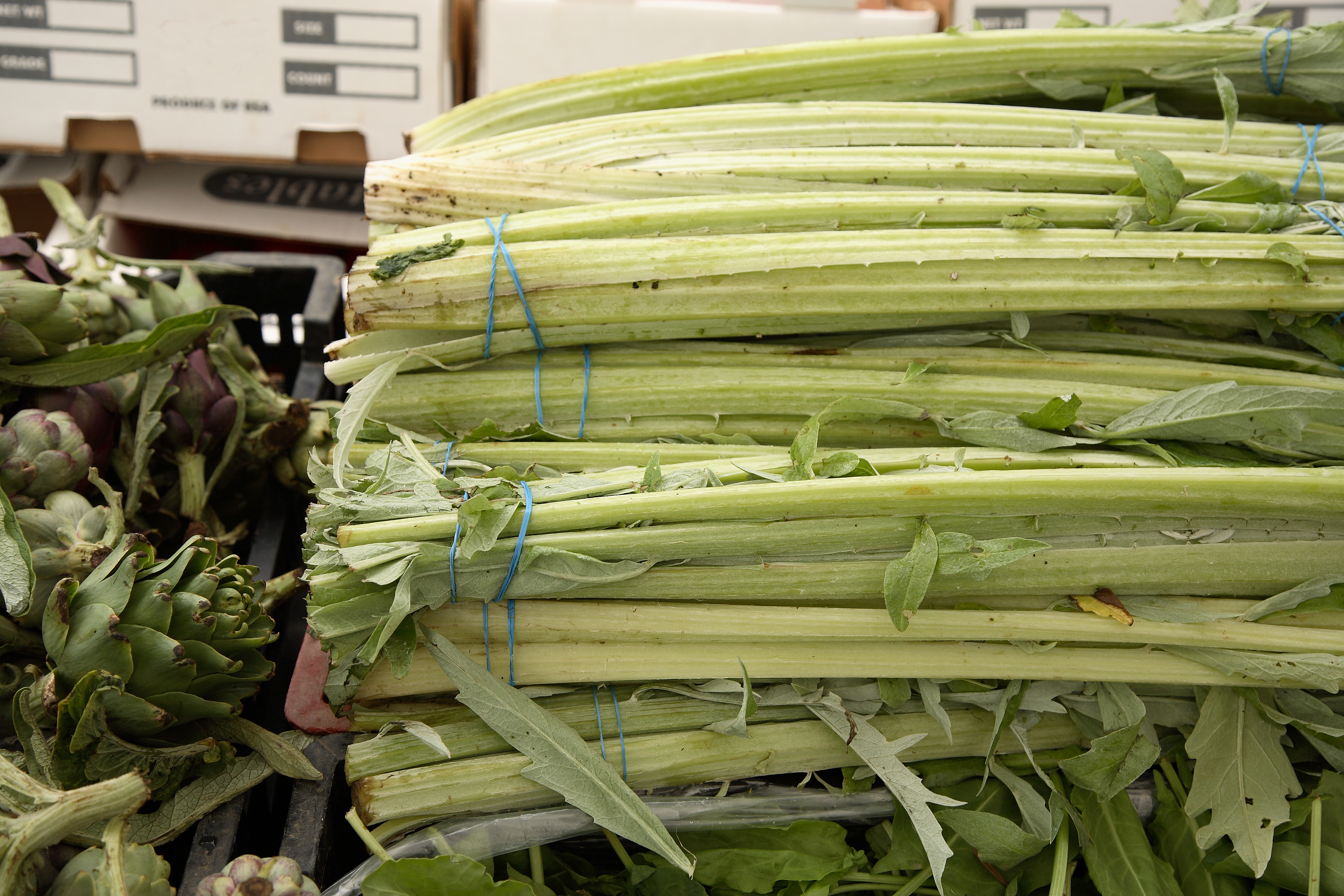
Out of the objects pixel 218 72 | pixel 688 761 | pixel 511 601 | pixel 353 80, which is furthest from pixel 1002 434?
pixel 218 72

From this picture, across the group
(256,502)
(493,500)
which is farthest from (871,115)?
(256,502)

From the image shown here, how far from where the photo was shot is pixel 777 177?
1.73 meters

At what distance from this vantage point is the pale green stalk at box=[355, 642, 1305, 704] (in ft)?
4.75

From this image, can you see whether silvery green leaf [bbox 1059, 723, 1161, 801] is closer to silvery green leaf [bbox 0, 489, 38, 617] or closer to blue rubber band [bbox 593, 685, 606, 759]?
blue rubber band [bbox 593, 685, 606, 759]

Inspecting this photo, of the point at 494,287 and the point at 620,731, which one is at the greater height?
the point at 494,287

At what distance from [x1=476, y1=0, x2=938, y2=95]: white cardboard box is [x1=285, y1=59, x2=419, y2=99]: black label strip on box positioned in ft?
0.99

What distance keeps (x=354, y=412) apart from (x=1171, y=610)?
139 cm

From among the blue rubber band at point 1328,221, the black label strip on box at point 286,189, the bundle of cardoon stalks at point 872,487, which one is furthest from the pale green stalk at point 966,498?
the black label strip on box at point 286,189

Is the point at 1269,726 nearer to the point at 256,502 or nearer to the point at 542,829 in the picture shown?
the point at 542,829

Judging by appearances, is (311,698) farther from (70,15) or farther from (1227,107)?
(70,15)

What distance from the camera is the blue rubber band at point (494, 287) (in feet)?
5.11

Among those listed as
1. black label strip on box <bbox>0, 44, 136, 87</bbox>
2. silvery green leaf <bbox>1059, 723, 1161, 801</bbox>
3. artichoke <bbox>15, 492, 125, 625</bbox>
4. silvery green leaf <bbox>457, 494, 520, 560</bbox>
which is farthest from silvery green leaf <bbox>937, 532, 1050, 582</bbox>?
black label strip on box <bbox>0, 44, 136, 87</bbox>

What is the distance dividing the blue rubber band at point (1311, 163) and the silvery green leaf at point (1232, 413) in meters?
0.45

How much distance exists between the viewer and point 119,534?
60.1 inches
